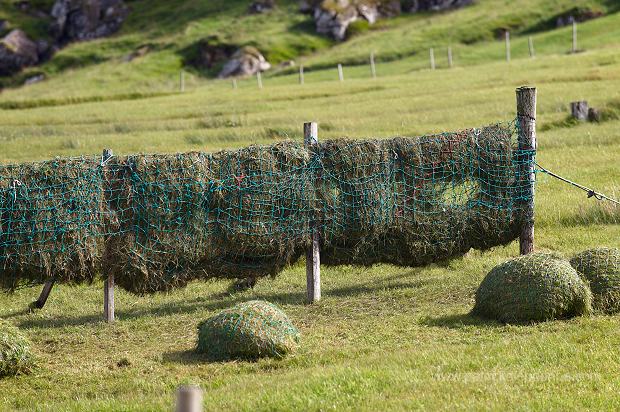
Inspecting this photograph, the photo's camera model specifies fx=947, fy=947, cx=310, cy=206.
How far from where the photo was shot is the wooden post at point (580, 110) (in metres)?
30.5

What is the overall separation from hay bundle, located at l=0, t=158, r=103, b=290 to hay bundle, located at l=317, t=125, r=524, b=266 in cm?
373

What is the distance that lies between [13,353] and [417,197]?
725 cm

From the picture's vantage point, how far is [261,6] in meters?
90.6

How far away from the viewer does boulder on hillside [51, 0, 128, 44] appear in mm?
97000

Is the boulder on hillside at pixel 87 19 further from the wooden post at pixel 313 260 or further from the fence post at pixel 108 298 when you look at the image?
the fence post at pixel 108 298

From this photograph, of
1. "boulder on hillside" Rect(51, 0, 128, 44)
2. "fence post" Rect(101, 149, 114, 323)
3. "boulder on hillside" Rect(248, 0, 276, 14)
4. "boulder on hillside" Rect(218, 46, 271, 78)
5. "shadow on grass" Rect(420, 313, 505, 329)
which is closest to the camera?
"shadow on grass" Rect(420, 313, 505, 329)

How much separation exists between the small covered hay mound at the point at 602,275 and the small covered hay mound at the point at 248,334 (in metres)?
4.30

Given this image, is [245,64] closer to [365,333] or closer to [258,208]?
[258,208]

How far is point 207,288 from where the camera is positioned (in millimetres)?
17234

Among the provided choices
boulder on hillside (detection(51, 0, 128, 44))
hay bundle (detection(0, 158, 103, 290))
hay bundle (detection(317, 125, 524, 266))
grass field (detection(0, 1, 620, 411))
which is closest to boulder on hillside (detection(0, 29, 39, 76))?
boulder on hillside (detection(51, 0, 128, 44))

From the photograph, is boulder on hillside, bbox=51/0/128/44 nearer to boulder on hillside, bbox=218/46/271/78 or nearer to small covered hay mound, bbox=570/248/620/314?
boulder on hillside, bbox=218/46/271/78

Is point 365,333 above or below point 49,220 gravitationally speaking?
below

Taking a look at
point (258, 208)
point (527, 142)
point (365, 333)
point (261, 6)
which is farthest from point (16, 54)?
point (365, 333)

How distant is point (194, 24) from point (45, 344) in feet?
249
